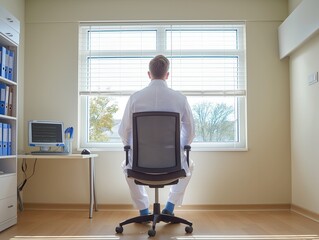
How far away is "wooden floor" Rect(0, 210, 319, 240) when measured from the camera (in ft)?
9.93

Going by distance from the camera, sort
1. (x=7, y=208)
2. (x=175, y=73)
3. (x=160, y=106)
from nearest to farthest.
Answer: (x=160, y=106) → (x=7, y=208) → (x=175, y=73)

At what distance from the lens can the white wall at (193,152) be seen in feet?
Answer: 14.1

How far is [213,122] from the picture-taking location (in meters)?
4.50

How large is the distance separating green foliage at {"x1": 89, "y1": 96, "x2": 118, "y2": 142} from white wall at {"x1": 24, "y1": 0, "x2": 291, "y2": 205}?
230mm

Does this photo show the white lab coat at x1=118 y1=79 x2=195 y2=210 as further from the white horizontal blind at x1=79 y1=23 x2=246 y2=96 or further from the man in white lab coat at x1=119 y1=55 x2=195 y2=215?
the white horizontal blind at x1=79 y1=23 x2=246 y2=96

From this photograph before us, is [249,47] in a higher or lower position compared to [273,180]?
higher

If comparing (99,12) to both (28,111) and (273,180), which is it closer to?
(28,111)

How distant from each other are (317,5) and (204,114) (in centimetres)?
172

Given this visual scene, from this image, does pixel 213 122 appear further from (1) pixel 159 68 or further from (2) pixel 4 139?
(2) pixel 4 139

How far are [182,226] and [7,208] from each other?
150 centimetres

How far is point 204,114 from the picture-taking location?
4.50 meters

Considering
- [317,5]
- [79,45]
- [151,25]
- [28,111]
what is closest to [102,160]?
[28,111]

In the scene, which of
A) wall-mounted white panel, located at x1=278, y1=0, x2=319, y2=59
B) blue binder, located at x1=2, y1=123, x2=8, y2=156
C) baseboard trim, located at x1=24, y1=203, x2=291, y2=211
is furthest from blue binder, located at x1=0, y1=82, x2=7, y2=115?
wall-mounted white panel, located at x1=278, y1=0, x2=319, y2=59

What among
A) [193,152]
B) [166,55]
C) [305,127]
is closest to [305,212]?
[305,127]
